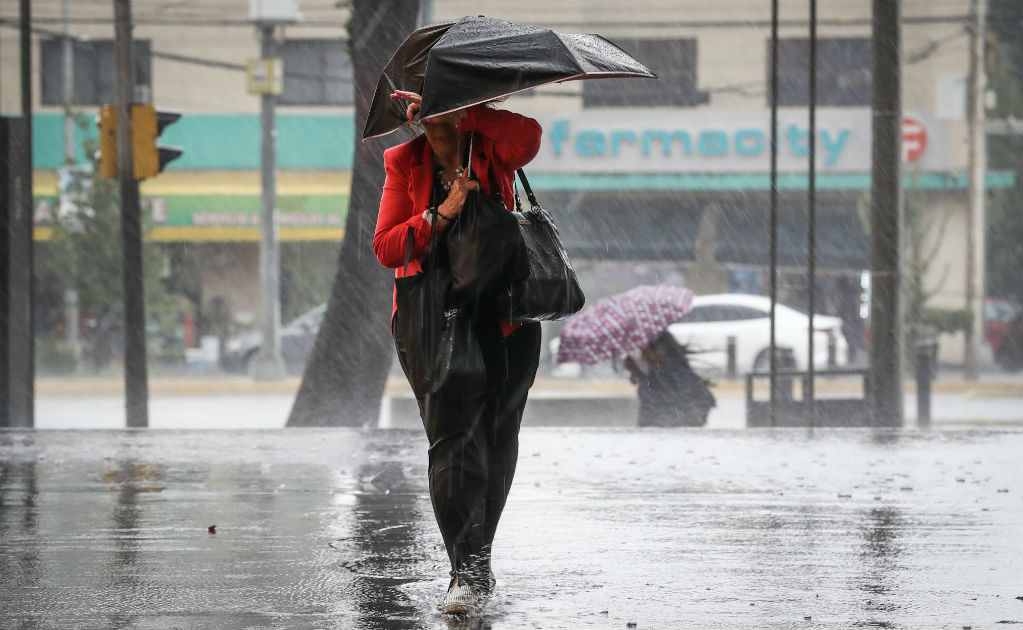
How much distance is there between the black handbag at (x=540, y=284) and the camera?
4.03 m

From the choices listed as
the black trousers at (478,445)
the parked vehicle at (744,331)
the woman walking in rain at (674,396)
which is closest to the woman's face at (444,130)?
the black trousers at (478,445)

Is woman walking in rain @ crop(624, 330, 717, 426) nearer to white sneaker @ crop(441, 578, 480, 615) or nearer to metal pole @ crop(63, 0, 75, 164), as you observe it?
white sneaker @ crop(441, 578, 480, 615)

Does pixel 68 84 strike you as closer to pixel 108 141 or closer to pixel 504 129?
pixel 108 141

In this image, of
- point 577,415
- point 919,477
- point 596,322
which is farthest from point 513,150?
point 577,415

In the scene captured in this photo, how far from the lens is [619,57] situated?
438 cm

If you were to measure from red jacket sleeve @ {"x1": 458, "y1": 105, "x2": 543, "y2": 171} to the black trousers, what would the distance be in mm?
503

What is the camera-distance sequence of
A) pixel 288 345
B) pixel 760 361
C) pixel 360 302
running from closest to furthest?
pixel 360 302 < pixel 760 361 < pixel 288 345

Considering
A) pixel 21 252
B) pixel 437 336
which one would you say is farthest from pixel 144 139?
pixel 437 336

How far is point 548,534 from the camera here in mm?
5270

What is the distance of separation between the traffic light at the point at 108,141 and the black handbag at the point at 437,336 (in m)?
7.56

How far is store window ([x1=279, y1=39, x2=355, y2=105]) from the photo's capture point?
27.6 metres

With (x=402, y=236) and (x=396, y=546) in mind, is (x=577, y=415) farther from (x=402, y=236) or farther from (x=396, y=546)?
(x=402, y=236)

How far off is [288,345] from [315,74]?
18.1 feet

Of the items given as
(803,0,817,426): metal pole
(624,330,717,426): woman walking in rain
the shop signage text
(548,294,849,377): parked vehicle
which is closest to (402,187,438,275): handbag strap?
(803,0,817,426): metal pole
